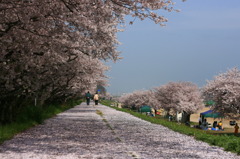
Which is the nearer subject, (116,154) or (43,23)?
(116,154)

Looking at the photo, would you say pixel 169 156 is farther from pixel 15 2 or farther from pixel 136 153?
pixel 15 2

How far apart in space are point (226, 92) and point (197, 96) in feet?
139

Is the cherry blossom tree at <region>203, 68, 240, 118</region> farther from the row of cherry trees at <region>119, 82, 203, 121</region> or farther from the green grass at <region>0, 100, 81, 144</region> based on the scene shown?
the row of cherry trees at <region>119, 82, 203, 121</region>

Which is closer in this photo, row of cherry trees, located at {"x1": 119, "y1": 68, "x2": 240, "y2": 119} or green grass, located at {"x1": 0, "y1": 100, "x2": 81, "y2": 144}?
green grass, located at {"x1": 0, "y1": 100, "x2": 81, "y2": 144}

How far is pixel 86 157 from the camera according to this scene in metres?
10.5

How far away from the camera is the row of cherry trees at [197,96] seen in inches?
1735

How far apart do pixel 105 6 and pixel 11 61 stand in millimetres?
6469

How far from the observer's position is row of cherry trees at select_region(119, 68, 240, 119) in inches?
1735

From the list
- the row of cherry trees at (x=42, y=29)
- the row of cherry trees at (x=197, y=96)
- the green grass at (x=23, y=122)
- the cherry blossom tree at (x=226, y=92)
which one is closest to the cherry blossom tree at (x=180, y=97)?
the row of cherry trees at (x=197, y=96)

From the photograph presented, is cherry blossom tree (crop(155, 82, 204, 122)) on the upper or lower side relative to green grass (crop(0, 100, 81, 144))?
upper

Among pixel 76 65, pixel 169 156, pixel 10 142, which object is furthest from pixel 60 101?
pixel 169 156

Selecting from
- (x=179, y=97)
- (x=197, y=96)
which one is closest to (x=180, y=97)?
(x=179, y=97)

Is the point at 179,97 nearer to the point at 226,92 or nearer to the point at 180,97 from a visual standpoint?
the point at 180,97

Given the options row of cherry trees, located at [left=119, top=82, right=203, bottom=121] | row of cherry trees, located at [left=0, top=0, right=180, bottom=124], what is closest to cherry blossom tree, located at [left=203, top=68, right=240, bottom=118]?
row of cherry trees, located at [left=0, top=0, right=180, bottom=124]
